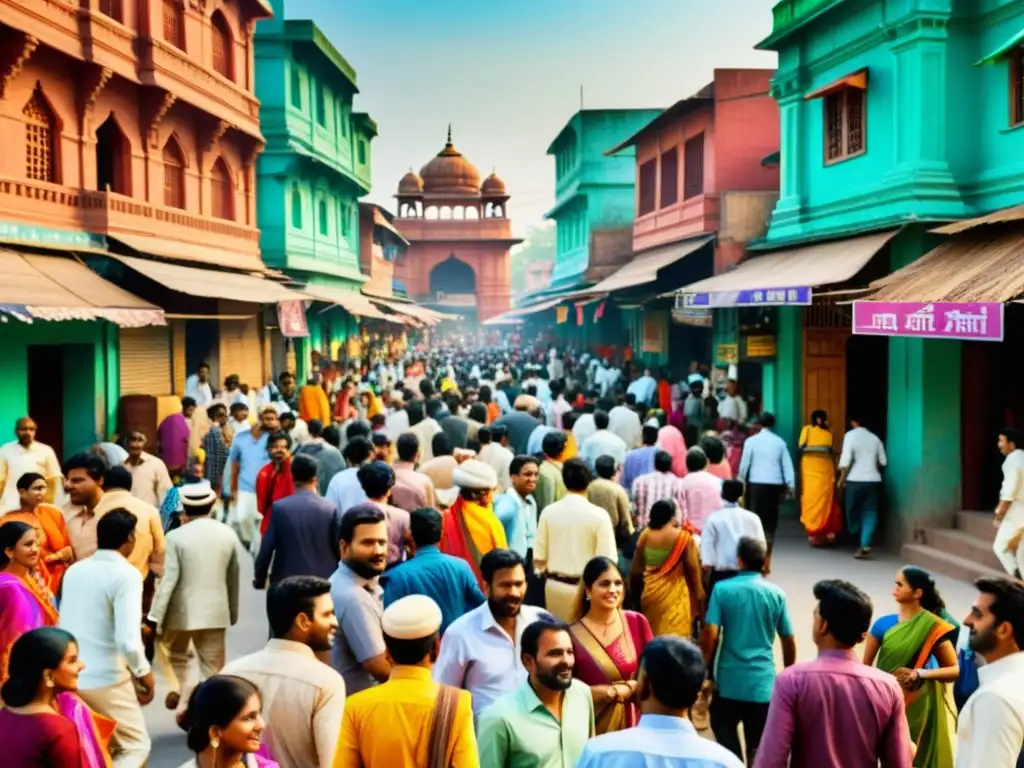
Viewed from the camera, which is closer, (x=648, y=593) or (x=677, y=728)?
(x=677, y=728)

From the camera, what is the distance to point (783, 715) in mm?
3381

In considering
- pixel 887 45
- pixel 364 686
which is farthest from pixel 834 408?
pixel 364 686

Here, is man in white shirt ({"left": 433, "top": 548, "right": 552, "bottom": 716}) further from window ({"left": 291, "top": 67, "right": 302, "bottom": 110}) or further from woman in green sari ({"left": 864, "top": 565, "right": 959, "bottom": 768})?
window ({"left": 291, "top": 67, "right": 302, "bottom": 110})

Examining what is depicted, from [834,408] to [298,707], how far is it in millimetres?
10343

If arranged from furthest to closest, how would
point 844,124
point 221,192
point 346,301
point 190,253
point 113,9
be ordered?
point 346,301, point 221,192, point 190,253, point 113,9, point 844,124

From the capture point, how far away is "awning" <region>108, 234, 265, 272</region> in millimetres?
13830

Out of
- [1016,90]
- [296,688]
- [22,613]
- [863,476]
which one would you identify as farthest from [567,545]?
[1016,90]

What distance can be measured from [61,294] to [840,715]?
9.82m

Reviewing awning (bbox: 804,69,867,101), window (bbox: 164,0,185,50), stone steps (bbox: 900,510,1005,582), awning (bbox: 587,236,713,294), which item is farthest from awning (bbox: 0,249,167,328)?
stone steps (bbox: 900,510,1005,582)

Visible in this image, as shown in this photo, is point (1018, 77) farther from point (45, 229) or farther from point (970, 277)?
point (45, 229)

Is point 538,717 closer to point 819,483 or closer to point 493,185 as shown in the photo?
point 819,483

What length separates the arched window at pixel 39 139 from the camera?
12.4m

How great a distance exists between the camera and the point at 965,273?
28.1 ft

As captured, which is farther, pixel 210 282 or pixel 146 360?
pixel 210 282
